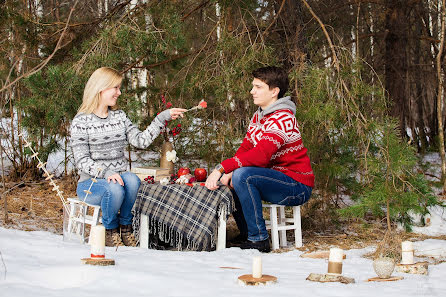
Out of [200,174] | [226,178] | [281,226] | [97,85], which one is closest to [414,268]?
[281,226]

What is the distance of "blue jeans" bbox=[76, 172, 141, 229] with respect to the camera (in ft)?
14.1

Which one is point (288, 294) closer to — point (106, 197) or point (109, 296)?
point (109, 296)

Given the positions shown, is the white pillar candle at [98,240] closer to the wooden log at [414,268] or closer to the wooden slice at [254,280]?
the wooden slice at [254,280]

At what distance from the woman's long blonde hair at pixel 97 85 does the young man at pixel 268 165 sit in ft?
3.12

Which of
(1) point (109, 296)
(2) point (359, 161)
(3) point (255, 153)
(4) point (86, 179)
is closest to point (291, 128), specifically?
(3) point (255, 153)

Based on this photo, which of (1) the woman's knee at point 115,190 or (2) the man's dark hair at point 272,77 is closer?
(1) the woman's knee at point 115,190

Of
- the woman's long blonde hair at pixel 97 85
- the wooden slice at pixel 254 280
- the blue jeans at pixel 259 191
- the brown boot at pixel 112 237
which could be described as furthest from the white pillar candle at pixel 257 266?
the woman's long blonde hair at pixel 97 85

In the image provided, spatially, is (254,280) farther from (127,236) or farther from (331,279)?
(127,236)

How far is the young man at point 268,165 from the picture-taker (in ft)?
14.2

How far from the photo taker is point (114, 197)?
4.29 m

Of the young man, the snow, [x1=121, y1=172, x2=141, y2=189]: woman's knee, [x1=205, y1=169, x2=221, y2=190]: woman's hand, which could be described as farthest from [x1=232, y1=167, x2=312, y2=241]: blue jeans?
[x1=121, y1=172, x2=141, y2=189]: woman's knee

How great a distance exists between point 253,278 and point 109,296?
690mm

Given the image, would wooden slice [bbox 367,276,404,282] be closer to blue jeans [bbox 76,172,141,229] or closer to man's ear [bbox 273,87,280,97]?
man's ear [bbox 273,87,280,97]

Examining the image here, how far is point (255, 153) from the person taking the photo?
432 centimetres
